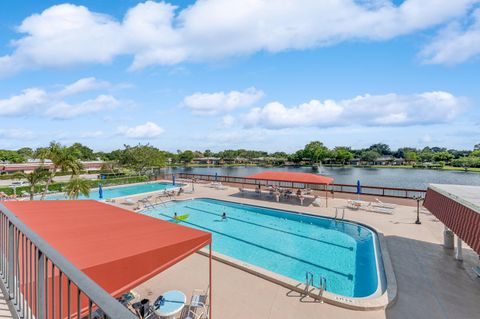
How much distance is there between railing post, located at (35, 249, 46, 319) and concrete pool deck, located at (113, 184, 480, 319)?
4.87m

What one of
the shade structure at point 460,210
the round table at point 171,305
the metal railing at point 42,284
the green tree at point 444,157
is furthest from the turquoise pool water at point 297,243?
the green tree at point 444,157

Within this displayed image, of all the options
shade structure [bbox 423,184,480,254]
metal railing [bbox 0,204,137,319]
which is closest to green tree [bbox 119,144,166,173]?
shade structure [bbox 423,184,480,254]

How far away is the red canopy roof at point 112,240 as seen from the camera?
327 centimetres

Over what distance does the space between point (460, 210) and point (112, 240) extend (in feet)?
28.5

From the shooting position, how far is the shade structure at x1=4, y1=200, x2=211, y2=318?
3.27 metres

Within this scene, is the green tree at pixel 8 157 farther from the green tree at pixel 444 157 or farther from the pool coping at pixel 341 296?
the green tree at pixel 444 157

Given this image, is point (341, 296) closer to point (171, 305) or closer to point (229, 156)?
point (171, 305)

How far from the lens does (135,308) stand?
5664 millimetres

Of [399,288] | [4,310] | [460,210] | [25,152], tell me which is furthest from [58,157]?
[25,152]

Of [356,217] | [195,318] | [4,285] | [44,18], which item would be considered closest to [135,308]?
[195,318]

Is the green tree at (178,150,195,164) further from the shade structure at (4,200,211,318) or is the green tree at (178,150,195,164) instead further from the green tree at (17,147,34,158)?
the shade structure at (4,200,211,318)

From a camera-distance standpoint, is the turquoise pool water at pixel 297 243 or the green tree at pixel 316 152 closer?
the turquoise pool water at pixel 297 243

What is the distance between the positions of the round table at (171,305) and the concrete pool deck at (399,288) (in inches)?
34.4

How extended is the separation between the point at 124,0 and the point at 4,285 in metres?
10.7
